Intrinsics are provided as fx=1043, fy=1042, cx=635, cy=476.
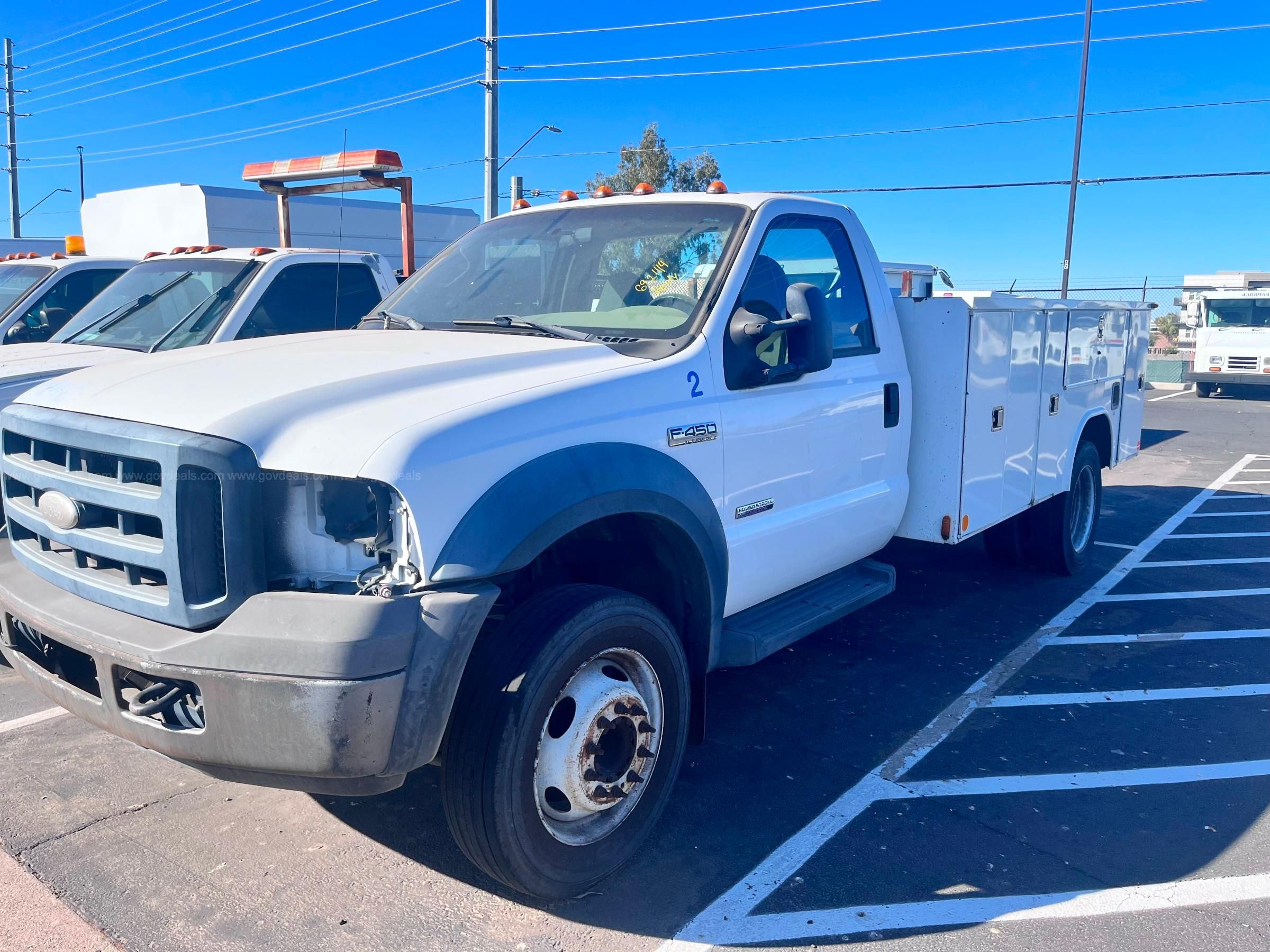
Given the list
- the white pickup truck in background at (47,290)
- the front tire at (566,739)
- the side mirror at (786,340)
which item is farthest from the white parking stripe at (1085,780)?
the white pickup truck in background at (47,290)

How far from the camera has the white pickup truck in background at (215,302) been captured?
6.91 metres

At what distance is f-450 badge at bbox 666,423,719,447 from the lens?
3.47 meters

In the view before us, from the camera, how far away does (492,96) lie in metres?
19.8

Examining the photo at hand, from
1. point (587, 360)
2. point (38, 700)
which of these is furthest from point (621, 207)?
point (38, 700)

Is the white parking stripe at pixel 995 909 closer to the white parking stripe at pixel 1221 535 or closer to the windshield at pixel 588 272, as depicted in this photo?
the windshield at pixel 588 272

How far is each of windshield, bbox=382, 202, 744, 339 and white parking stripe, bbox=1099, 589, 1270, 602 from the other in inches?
161

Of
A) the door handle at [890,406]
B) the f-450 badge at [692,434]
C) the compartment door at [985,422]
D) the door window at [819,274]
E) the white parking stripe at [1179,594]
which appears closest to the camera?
the f-450 badge at [692,434]

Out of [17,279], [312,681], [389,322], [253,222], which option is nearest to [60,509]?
[312,681]

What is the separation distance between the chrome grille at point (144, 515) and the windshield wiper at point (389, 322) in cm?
140

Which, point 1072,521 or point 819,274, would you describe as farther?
point 1072,521

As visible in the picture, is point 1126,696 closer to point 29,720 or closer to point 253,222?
point 29,720

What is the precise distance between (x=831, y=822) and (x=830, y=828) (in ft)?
0.14

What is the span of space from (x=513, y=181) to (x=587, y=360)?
1610cm

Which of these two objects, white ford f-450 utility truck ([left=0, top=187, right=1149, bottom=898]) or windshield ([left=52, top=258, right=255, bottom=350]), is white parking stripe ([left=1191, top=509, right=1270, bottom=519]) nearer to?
white ford f-450 utility truck ([left=0, top=187, right=1149, bottom=898])
